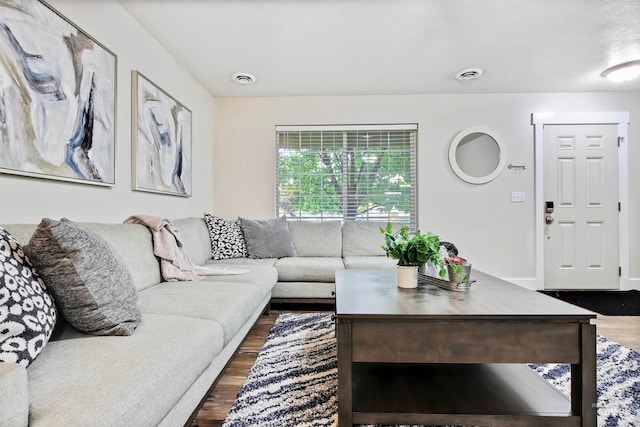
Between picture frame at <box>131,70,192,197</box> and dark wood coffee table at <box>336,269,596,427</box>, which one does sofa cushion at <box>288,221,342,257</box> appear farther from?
dark wood coffee table at <box>336,269,596,427</box>

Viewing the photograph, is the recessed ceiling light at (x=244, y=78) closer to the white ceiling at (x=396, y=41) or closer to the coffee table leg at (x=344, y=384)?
the white ceiling at (x=396, y=41)

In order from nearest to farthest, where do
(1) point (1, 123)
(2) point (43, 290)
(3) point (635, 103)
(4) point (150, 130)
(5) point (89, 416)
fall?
(5) point (89, 416) → (2) point (43, 290) → (1) point (1, 123) → (4) point (150, 130) → (3) point (635, 103)

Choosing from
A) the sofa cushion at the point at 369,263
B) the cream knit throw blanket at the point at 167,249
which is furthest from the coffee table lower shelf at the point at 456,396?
the sofa cushion at the point at 369,263

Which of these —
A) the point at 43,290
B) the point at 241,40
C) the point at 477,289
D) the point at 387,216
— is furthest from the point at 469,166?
the point at 43,290

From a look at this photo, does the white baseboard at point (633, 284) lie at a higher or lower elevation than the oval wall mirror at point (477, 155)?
lower

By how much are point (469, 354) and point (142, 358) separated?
1.11m

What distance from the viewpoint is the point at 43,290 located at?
0.99 metres

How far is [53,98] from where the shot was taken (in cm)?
160

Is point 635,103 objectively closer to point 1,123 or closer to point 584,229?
point 584,229

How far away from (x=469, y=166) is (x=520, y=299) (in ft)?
8.93

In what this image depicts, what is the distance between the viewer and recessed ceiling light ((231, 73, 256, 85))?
10.5 feet

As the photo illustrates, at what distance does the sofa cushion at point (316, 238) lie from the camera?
341 cm

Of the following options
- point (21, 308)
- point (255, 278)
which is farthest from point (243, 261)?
point (21, 308)

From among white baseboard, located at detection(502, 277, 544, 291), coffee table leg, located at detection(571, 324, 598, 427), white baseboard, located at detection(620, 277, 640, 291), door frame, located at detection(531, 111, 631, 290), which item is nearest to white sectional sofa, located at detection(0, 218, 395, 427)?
coffee table leg, located at detection(571, 324, 598, 427)
